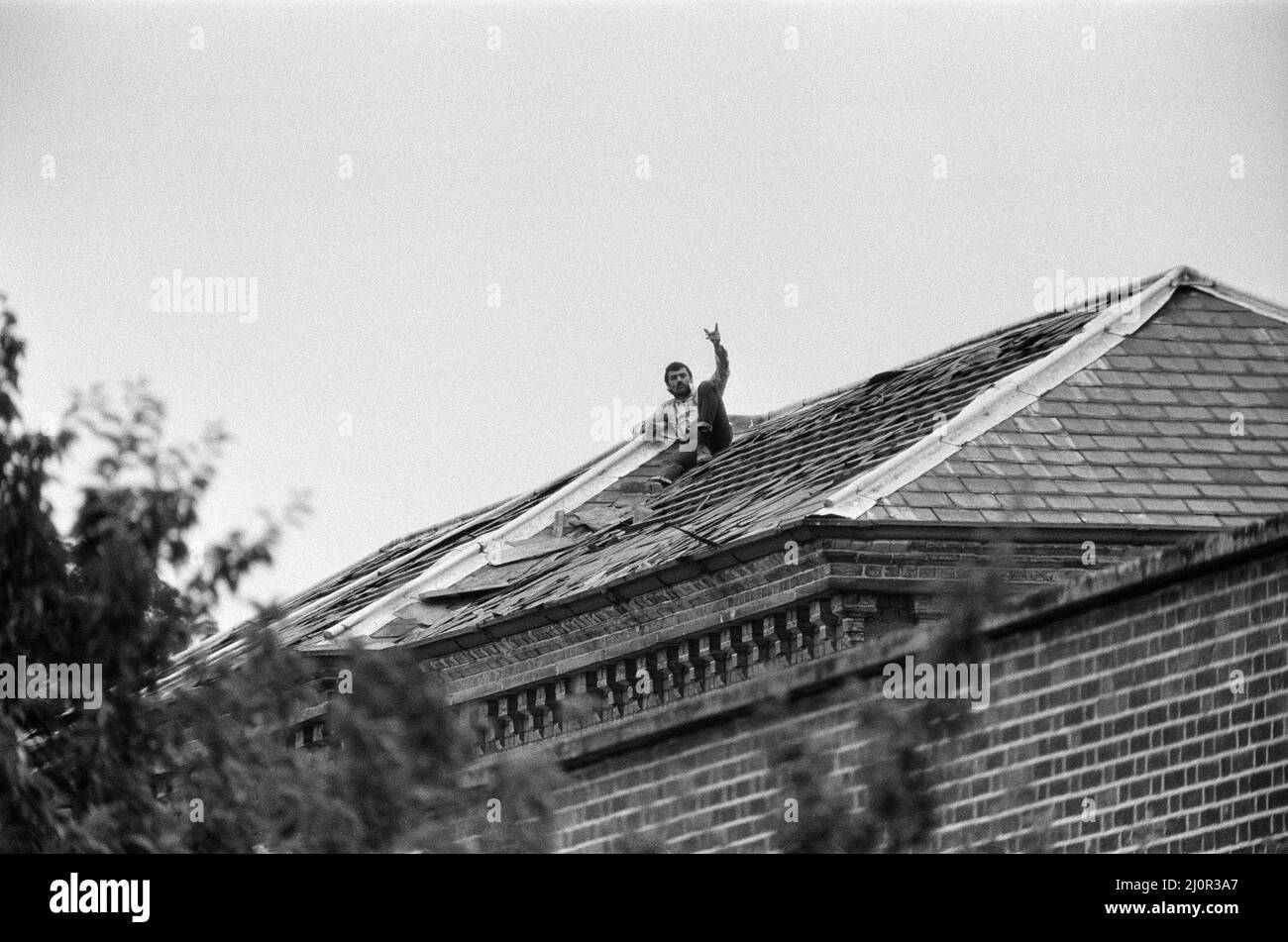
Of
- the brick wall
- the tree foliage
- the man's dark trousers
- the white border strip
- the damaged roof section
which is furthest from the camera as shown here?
the man's dark trousers

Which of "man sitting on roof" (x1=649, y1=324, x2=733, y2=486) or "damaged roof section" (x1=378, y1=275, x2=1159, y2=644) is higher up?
"man sitting on roof" (x1=649, y1=324, x2=733, y2=486)

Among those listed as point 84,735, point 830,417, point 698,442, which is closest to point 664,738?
point 84,735

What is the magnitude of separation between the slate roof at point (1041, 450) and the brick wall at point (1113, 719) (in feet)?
24.9

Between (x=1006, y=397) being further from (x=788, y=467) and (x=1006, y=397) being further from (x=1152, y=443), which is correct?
(x=788, y=467)

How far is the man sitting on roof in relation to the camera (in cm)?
2989

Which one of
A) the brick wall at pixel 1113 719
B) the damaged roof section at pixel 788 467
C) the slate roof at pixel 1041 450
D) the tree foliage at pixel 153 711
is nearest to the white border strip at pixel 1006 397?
the slate roof at pixel 1041 450

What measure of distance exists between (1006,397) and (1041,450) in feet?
2.06

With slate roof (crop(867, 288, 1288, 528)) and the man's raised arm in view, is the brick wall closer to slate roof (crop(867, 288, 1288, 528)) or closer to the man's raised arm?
slate roof (crop(867, 288, 1288, 528))

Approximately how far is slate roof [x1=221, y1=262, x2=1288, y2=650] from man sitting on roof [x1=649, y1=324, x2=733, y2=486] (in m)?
1.49

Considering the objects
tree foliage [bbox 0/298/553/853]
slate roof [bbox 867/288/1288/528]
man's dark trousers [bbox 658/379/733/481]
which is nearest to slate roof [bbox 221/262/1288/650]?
Result: slate roof [bbox 867/288/1288/528]

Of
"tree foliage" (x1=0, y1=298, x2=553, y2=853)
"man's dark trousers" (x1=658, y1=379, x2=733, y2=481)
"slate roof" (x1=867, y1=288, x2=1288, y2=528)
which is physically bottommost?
"tree foliage" (x1=0, y1=298, x2=553, y2=853)

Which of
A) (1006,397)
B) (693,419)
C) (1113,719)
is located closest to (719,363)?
(693,419)

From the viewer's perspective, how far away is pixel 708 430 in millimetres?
29828

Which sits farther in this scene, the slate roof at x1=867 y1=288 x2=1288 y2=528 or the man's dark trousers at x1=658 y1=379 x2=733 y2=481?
the man's dark trousers at x1=658 y1=379 x2=733 y2=481
